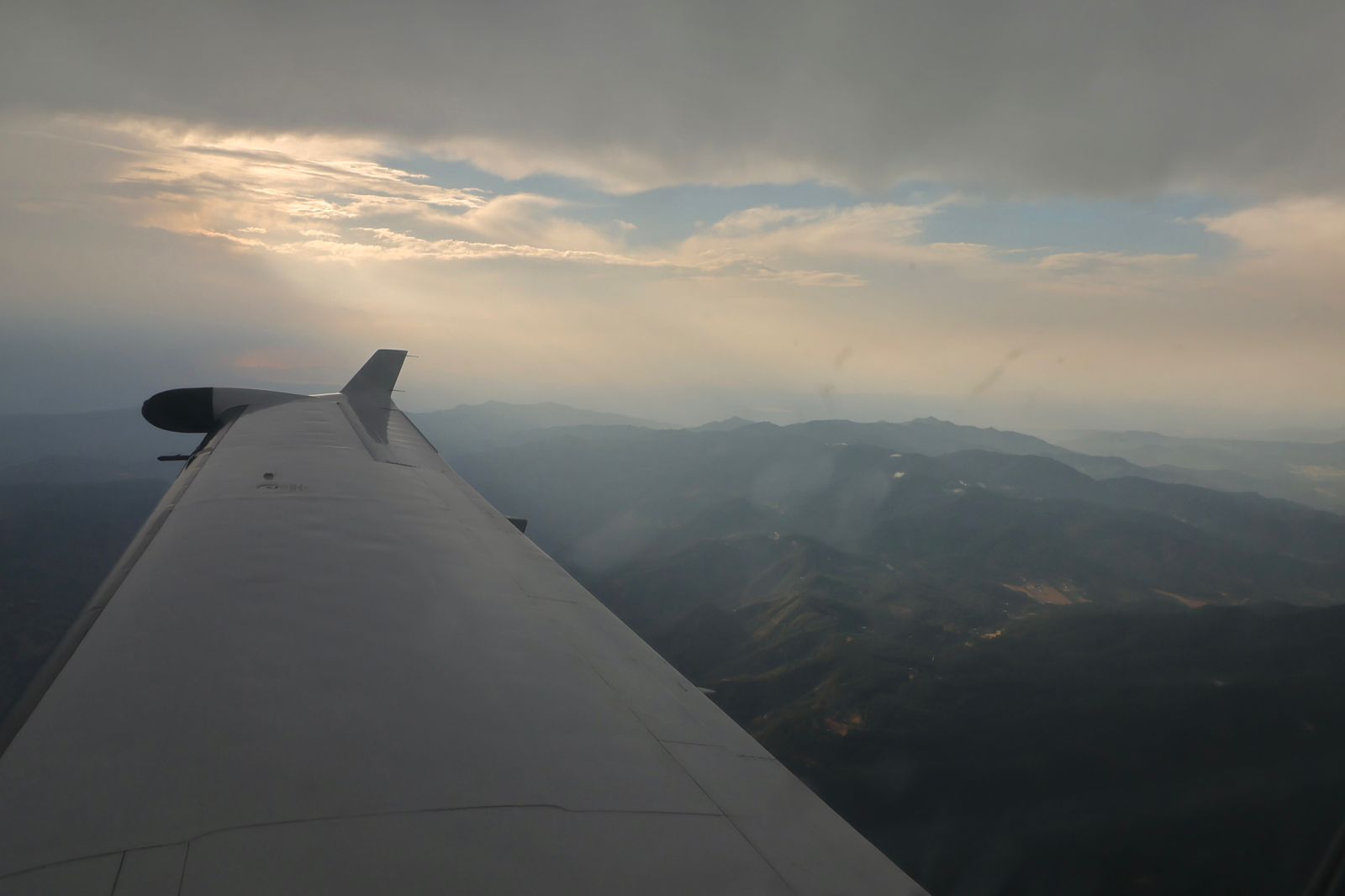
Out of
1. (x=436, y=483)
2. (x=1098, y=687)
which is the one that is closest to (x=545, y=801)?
(x=436, y=483)

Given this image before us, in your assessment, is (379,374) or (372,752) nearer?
(372,752)

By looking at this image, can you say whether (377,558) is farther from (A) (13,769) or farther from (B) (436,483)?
(B) (436,483)

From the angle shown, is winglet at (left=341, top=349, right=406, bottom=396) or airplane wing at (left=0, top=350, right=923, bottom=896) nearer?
airplane wing at (left=0, top=350, right=923, bottom=896)

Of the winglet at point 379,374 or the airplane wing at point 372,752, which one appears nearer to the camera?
the airplane wing at point 372,752
